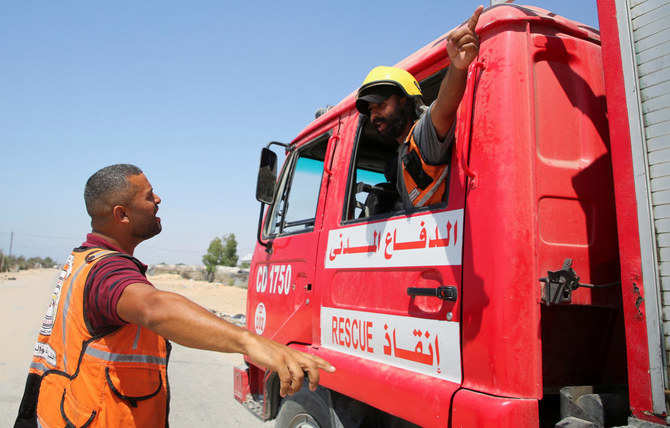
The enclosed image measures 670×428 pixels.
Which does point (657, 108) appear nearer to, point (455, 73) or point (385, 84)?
point (455, 73)

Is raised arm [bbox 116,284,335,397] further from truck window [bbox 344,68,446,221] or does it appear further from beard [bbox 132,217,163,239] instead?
truck window [bbox 344,68,446,221]

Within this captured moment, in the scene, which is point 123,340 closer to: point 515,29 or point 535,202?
point 535,202

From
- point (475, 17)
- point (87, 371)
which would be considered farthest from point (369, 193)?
point (87, 371)

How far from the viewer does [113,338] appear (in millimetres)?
1699

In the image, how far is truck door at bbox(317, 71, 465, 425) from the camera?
1.83 m

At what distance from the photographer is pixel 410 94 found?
2363mm

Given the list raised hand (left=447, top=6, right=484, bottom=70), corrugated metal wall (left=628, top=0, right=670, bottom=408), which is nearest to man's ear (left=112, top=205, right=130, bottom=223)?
raised hand (left=447, top=6, right=484, bottom=70)

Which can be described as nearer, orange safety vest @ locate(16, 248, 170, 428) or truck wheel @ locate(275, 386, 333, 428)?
orange safety vest @ locate(16, 248, 170, 428)

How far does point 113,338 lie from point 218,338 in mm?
584

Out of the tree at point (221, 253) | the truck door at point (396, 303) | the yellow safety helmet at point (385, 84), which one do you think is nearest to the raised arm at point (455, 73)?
the truck door at point (396, 303)

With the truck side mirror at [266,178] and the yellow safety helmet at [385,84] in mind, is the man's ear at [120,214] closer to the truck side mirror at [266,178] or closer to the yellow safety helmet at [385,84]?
the yellow safety helmet at [385,84]

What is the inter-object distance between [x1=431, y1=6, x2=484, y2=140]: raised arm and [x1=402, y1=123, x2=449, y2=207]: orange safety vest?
17 centimetres

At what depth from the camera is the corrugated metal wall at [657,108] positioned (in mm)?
1344

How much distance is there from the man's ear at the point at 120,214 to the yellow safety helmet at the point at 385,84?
130 cm
